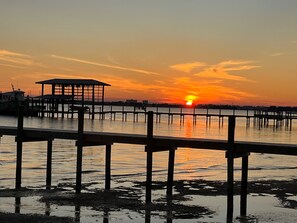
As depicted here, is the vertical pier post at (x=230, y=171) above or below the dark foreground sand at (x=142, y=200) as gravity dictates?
above

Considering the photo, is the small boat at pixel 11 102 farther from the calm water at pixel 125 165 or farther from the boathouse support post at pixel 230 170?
the boathouse support post at pixel 230 170

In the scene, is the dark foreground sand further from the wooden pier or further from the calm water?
the calm water

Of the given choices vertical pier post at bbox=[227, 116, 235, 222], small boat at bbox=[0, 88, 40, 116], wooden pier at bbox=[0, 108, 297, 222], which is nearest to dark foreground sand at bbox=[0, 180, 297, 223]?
vertical pier post at bbox=[227, 116, 235, 222]

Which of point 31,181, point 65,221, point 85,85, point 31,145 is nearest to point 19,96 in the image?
point 85,85

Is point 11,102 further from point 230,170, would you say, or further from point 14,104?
point 230,170

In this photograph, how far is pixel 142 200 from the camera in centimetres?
1661

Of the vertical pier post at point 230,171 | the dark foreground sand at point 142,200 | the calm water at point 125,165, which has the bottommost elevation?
the calm water at point 125,165

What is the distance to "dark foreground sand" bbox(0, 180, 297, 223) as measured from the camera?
14084 mm

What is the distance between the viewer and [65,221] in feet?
43.3

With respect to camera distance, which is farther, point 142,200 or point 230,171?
point 142,200

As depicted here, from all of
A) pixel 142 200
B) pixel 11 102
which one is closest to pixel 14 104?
pixel 11 102

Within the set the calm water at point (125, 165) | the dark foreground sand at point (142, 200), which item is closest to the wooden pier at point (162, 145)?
the dark foreground sand at point (142, 200)

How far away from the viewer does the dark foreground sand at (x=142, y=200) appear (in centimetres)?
1408

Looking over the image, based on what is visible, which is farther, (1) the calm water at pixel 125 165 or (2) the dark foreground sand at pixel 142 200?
(1) the calm water at pixel 125 165
